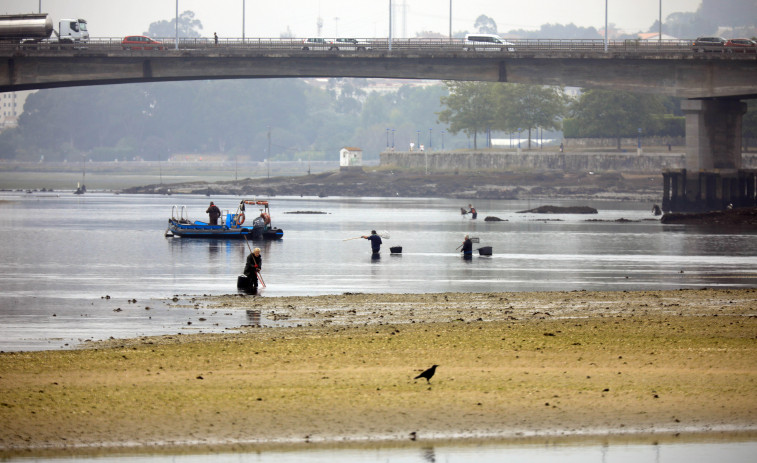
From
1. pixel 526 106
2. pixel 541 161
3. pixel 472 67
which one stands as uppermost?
pixel 526 106

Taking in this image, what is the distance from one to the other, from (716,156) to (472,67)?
24.4m

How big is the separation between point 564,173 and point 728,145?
57.8 metres

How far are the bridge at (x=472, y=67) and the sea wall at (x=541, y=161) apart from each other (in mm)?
40451

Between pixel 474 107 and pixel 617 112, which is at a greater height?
pixel 474 107

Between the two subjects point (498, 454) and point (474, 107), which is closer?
point (498, 454)

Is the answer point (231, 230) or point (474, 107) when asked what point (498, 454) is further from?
point (474, 107)

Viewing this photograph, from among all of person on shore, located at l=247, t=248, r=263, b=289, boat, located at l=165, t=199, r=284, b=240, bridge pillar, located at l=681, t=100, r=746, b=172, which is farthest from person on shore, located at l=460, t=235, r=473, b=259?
bridge pillar, located at l=681, t=100, r=746, b=172

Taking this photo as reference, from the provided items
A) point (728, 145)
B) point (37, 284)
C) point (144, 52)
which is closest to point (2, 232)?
point (144, 52)

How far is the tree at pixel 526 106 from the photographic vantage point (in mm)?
179000

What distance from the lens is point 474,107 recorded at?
187625 mm

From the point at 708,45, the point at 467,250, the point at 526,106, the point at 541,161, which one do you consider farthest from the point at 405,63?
the point at 526,106

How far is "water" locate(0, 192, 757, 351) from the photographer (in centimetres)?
3291

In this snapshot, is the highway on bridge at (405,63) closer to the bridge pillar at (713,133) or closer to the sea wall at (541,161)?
the bridge pillar at (713,133)

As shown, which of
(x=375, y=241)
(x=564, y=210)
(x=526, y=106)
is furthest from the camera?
(x=526, y=106)
